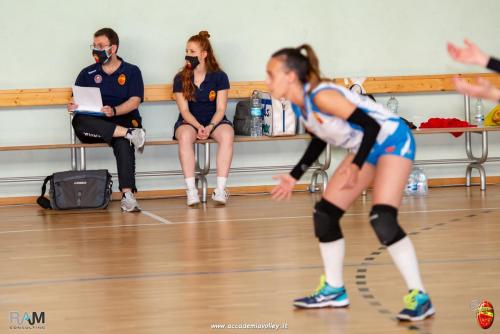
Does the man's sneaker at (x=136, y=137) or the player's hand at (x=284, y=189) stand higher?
the player's hand at (x=284, y=189)

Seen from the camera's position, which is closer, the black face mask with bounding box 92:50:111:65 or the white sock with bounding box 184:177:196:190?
the white sock with bounding box 184:177:196:190

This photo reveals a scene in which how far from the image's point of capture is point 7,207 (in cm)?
822

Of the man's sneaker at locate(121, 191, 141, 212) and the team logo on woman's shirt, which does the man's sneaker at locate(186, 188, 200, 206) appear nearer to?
the man's sneaker at locate(121, 191, 141, 212)

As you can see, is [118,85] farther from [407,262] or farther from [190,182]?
[407,262]

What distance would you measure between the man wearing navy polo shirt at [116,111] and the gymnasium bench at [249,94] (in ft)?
0.72

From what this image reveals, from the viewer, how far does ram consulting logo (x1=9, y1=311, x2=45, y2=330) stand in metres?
3.59

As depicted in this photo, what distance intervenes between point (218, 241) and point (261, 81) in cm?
315

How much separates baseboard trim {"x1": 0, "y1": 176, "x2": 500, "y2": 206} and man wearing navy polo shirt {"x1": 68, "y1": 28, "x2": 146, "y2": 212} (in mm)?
929

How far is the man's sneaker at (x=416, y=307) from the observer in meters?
3.45

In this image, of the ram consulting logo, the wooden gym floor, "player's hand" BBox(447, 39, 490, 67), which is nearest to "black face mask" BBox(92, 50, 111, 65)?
the wooden gym floor

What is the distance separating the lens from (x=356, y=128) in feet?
12.2

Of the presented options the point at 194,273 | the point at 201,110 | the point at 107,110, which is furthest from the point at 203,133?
the point at 194,273

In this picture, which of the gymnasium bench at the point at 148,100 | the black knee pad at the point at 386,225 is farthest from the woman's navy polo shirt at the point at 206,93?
the black knee pad at the point at 386,225

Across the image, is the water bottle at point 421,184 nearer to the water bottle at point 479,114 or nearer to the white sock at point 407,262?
the water bottle at point 479,114
